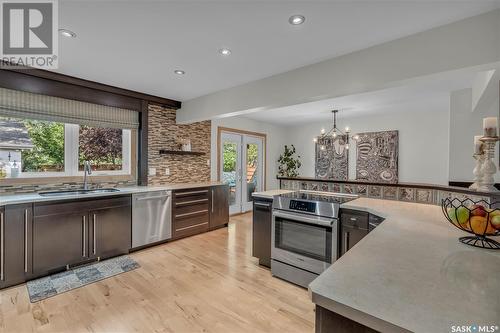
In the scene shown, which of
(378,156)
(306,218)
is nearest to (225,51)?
(306,218)

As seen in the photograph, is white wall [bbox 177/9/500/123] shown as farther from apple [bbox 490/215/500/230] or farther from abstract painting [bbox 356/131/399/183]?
abstract painting [bbox 356/131/399/183]

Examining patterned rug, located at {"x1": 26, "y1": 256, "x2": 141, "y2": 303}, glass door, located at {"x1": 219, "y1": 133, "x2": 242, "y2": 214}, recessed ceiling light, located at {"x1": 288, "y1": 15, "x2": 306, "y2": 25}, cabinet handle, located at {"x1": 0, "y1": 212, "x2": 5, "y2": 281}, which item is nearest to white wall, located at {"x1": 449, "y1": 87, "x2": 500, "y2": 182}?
recessed ceiling light, located at {"x1": 288, "y1": 15, "x2": 306, "y2": 25}

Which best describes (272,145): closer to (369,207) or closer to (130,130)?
(130,130)

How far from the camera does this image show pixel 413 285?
84cm

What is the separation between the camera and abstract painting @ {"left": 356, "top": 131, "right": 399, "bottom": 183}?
549cm

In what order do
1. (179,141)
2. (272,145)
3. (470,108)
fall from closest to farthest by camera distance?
(470,108) → (179,141) → (272,145)

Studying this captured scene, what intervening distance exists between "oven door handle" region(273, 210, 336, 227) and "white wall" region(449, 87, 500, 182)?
8.60 feet

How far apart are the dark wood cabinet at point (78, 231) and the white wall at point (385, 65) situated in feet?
7.58

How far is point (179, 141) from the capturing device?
4656 mm

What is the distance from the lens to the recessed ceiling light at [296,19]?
1.85m

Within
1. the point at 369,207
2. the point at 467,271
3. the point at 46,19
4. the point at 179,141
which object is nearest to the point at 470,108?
the point at 369,207

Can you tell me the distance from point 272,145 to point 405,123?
3.35 m

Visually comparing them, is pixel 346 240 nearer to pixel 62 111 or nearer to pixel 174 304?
pixel 174 304

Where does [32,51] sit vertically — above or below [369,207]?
above
